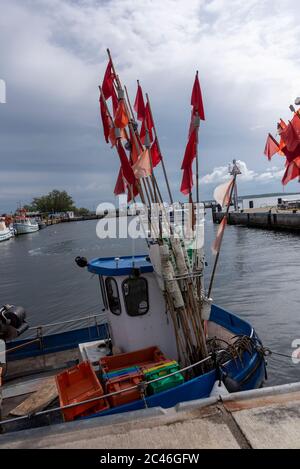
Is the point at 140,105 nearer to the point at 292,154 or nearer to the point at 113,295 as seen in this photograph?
the point at 113,295

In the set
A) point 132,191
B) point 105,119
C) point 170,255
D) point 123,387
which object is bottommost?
point 123,387

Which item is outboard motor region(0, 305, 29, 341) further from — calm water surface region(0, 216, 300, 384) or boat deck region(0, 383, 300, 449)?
calm water surface region(0, 216, 300, 384)

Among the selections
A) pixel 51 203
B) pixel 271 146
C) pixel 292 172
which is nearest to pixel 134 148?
pixel 292 172

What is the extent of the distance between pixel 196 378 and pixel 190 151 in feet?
15.9

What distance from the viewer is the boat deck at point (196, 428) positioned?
3566 millimetres

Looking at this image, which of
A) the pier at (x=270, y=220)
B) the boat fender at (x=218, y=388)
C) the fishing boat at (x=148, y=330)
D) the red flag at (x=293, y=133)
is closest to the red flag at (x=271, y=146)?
the red flag at (x=293, y=133)

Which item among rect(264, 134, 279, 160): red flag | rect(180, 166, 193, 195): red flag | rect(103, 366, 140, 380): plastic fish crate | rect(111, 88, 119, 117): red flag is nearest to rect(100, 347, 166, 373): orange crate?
rect(103, 366, 140, 380): plastic fish crate

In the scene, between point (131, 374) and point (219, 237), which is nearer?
point (131, 374)

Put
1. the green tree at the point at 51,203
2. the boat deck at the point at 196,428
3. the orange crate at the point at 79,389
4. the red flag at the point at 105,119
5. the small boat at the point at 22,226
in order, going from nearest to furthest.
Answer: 1. the boat deck at the point at 196,428
2. the orange crate at the point at 79,389
3. the red flag at the point at 105,119
4. the small boat at the point at 22,226
5. the green tree at the point at 51,203

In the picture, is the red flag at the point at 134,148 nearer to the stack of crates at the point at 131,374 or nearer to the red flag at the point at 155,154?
the red flag at the point at 155,154

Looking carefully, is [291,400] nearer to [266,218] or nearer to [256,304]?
[256,304]

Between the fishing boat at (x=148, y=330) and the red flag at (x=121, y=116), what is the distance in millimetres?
22

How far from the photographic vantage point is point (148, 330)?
7.99 meters
